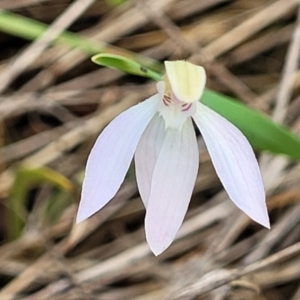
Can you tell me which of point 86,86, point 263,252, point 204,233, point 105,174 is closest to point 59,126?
point 86,86

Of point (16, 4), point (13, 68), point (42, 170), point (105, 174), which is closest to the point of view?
point (105, 174)

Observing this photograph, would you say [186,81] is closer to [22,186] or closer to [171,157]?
[171,157]

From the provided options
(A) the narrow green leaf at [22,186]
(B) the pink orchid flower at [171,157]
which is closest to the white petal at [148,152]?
(B) the pink orchid flower at [171,157]

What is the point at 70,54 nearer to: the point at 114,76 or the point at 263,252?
the point at 114,76

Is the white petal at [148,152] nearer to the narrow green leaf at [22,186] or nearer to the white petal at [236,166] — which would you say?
A: the white petal at [236,166]

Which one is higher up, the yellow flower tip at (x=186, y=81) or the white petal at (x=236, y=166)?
the yellow flower tip at (x=186, y=81)

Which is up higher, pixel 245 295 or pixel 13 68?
pixel 13 68

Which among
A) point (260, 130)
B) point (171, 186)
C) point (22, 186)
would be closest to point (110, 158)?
point (171, 186)
